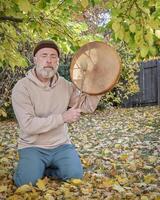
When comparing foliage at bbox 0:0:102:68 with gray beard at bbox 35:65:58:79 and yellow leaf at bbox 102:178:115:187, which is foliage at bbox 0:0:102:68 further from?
yellow leaf at bbox 102:178:115:187

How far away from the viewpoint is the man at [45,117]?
413cm

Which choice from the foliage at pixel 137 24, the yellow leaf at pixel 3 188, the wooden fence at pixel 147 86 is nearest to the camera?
the foliage at pixel 137 24

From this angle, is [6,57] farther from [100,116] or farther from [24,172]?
[100,116]

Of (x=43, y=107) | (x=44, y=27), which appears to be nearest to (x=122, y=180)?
(x=43, y=107)

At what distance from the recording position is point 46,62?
4.21 meters

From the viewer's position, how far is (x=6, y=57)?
17.9ft

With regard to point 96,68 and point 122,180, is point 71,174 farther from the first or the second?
point 96,68

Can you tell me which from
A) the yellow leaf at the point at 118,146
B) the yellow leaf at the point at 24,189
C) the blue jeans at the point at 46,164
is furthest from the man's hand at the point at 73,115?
the yellow leaf at the point at 118,146

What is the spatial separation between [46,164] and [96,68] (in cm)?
121

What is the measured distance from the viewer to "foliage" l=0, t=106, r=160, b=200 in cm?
391

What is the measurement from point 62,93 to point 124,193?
1209mm

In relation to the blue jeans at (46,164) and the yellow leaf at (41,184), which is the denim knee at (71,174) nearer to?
the blue jeans at (46,164)

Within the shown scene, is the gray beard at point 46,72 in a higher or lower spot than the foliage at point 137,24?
lower

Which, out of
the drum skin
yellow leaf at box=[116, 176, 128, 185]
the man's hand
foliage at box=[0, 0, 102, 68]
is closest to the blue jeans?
yellow leaf at box=[116, 176, 128, 185]
